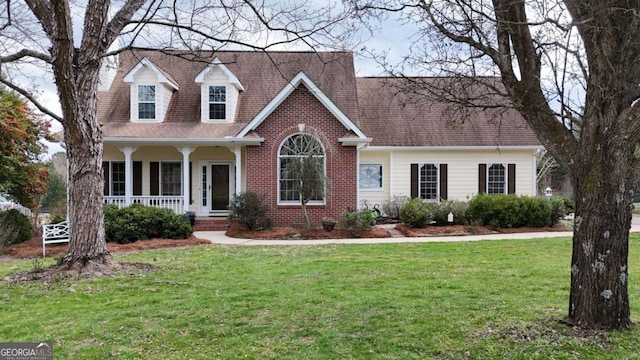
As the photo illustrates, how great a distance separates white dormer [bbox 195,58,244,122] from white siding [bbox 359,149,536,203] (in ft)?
19.1

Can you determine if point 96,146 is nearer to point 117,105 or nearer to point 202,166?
point 202,166

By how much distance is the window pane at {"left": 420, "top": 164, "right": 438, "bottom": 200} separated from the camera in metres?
19.8

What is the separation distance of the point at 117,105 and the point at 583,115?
59.0ft

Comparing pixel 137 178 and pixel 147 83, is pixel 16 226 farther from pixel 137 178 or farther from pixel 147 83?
pixel 147 83

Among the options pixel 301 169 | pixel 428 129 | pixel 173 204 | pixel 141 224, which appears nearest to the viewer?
pixel 141 224

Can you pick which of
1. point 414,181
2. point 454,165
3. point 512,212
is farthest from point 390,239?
point 454,165

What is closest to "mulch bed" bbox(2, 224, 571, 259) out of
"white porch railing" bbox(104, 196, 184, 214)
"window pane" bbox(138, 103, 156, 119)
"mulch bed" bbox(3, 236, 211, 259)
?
"mulch bed" bbox(3, 236, 211, 259)

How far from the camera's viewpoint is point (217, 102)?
18.3 metres

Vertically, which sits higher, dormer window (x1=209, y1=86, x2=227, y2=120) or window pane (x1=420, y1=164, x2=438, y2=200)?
dormer window (x1=209, y1=86, x2=227, y2=120)

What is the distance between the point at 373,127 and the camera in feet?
66.5

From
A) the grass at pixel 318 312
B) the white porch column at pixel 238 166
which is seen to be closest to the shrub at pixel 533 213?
the grass at pixel 318 312

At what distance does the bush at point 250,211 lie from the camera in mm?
15492

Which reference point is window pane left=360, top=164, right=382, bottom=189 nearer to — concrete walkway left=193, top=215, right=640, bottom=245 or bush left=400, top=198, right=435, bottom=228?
bush left=400, top=198, right=435, bottom=228

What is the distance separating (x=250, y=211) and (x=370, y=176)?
6.31 m
